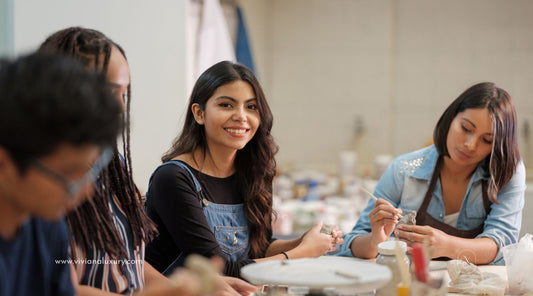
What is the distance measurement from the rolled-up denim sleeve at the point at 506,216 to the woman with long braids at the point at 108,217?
1059 mm

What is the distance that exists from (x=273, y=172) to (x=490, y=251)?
2.61ft

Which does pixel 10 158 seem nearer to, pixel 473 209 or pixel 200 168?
pixel 200 168

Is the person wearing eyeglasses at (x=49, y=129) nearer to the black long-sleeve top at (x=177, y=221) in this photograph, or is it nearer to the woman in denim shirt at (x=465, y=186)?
the black long-sleeve top at (x=177, y=221)

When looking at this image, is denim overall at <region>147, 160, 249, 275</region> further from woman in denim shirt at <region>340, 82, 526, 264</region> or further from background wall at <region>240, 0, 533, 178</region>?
background wall at <region>240, 0, 533, 178</region>

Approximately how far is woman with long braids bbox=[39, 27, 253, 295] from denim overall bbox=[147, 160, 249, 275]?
0.30 meters

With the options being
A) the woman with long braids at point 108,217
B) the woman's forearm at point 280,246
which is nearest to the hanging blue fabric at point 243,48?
the woman's forearm at point 280,246

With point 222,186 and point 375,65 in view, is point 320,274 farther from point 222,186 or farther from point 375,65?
point 375,65

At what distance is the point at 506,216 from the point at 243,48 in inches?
89.3

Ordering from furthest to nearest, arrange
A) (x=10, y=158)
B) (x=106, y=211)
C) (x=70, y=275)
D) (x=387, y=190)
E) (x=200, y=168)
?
(x=387, y=190), (x=200, y=168), (x=106, y=211), (x=70, y=275), (x=10, y=158)

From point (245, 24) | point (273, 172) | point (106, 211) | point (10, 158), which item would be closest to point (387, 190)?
point (273, 172)

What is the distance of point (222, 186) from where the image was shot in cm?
176

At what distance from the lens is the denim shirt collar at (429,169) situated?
202cm

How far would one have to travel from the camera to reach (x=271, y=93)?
4176 millimetres

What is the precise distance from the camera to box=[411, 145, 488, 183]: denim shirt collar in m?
2.02
